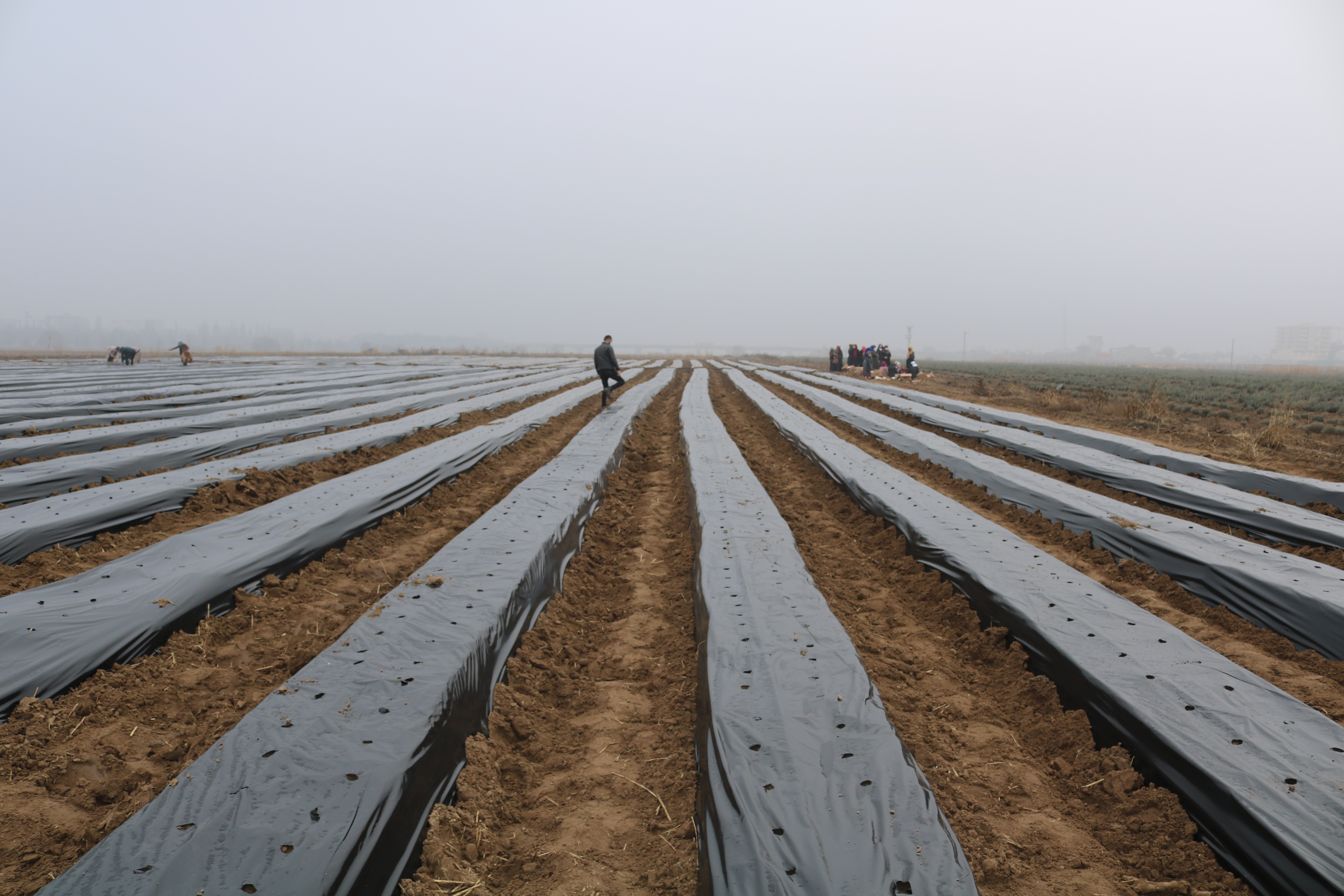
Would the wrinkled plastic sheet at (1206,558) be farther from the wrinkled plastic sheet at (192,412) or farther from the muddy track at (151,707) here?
the wrinkled plastic sheet at (192,412)

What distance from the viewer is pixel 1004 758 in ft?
8.02

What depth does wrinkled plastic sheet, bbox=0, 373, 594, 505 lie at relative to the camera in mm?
5020

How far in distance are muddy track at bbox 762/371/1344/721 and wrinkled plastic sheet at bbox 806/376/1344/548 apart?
0.53 feet

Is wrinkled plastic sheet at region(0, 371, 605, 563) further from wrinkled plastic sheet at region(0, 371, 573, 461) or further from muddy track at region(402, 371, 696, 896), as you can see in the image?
muddy track at region(402, 371, 696, 896)

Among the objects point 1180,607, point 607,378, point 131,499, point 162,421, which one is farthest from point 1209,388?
point 162,421

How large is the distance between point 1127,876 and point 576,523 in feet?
12.7

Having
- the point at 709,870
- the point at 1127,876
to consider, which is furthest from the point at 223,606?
the point at 1127,876

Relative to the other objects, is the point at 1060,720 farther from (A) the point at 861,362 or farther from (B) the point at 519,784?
(A) the point at 861,362

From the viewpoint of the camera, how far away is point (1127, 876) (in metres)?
1.88

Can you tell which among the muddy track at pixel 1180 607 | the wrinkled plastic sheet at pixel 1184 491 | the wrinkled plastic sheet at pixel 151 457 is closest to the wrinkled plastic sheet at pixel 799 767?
the muddy track at pixel 1180 607

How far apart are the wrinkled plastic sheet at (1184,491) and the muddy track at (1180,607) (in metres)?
0.16

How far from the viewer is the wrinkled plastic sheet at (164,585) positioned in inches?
101

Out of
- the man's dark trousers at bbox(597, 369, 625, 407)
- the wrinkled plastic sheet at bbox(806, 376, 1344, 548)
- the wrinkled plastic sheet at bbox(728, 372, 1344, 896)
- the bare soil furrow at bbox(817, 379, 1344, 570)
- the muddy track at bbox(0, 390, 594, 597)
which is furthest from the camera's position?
the man's dark trousers at bbox(597, 369, 625, 407)

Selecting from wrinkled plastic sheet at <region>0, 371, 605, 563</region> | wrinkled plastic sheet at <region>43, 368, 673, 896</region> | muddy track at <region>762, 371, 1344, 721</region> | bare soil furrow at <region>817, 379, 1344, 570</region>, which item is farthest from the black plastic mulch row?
bare soil furrow at <region>817, 379, 1344, 570</region>
